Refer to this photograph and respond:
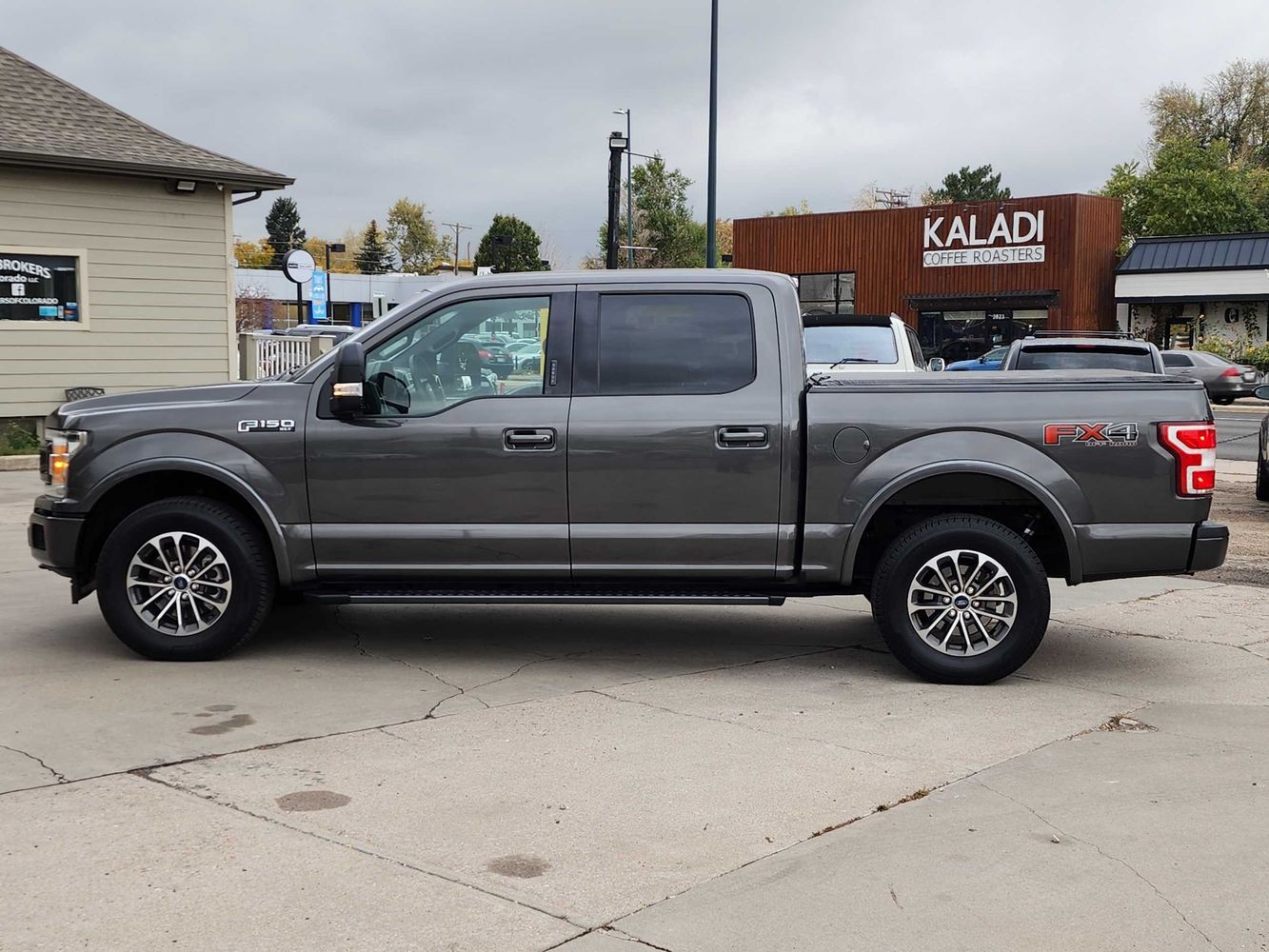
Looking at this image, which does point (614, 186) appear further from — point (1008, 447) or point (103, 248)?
point (1008, 447)

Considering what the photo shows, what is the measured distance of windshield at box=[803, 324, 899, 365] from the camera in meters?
13.5

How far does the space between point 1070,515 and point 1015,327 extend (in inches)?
1573

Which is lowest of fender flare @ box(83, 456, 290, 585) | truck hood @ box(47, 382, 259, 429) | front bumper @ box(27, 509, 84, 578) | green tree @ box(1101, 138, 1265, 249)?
front bumper @ box(27, 509, 84, 578)

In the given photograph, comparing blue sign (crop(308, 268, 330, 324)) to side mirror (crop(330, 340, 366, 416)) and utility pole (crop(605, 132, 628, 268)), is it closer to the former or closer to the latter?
utility pole (crop(605, 132, 628, 268))

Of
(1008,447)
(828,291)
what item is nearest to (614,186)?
(1008,447)

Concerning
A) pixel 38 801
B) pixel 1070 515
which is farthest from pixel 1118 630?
pixel 38 801

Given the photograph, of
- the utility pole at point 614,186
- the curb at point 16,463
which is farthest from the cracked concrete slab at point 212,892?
the utility pole at point 614,186

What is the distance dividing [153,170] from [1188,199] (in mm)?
46107

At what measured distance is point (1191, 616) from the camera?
28.5 feet

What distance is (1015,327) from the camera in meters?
44.9

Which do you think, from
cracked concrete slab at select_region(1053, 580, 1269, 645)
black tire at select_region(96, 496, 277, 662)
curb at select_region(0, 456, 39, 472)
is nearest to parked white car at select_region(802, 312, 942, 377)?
cracked concrete slab at select_region(1053, 580, 1269, 645)

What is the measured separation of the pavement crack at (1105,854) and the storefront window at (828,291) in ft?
143

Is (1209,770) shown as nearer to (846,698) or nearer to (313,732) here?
(846,698)

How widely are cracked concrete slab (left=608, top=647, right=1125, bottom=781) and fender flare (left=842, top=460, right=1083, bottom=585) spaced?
2.38 feet
